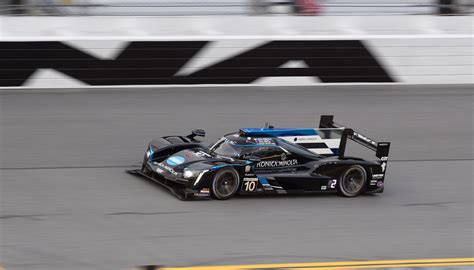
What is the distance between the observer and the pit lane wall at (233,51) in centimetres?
1524

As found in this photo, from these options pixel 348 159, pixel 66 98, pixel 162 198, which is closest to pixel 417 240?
pixel 348 159

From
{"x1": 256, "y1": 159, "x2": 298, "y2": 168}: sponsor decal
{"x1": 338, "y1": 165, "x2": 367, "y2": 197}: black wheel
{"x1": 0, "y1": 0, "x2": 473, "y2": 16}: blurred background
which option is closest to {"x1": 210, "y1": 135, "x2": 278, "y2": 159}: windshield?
{"x1": 256, "y1": 159, "x2": 298, "y2": 168}: sponsor decal

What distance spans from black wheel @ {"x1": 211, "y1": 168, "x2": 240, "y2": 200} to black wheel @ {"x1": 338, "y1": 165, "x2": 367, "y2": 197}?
1.37m

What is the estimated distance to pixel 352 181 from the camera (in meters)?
9.86

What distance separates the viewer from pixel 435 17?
57.9 feet

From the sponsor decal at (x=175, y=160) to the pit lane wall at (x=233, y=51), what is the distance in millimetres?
6296

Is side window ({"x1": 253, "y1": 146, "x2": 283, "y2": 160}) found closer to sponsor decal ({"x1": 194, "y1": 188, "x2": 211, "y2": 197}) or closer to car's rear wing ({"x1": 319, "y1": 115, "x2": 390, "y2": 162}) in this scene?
sponsor decal ({"x1": 194, "y1": 188, "x2": 211, "y2": 197})

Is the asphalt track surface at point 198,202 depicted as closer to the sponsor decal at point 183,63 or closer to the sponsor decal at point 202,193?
the sponsor decal at point 202,193

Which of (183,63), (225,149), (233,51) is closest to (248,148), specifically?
(225,149)

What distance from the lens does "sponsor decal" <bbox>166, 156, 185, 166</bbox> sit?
373 inches

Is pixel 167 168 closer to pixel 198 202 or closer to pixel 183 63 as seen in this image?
pixel 198 202

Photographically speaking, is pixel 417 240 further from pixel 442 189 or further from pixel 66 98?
pixel 66 98

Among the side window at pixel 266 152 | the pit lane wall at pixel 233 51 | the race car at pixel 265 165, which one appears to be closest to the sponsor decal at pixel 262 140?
the race car at pixel 265 165

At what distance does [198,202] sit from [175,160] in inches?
29.4
